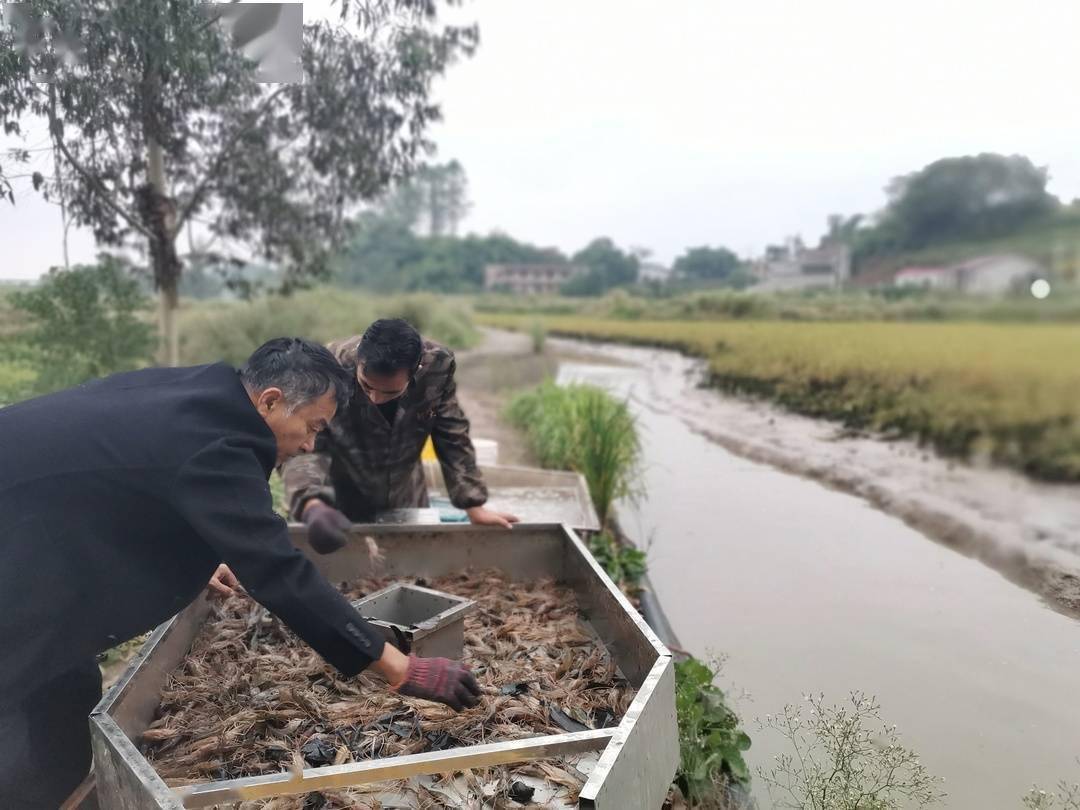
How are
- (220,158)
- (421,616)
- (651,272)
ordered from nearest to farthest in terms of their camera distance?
(421,616) < (220,158) < (651,272)

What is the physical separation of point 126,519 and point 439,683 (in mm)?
773

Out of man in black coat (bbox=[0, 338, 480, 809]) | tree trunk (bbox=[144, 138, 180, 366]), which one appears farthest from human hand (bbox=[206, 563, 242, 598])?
tree trunk (bbox=[144, 138, 180, 366])

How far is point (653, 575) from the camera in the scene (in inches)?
222

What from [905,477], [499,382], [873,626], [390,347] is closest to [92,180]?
[390,347]

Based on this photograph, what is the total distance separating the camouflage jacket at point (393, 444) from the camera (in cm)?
315

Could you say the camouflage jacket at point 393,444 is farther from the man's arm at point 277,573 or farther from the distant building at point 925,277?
the distant building at point 925,277

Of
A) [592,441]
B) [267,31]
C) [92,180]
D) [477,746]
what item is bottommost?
[592,441]

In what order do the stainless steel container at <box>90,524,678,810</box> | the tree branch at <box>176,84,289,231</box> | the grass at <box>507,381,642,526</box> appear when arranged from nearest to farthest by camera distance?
the stainless steel container at <box>90,524,678,810</box> → the tree branch at <box>176,84,289,231</box> → the grass at <box>507,381,642,526</box>

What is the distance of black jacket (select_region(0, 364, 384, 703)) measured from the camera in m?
1.63

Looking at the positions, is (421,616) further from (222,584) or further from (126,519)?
(126,519)

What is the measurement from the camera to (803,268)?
728 cm

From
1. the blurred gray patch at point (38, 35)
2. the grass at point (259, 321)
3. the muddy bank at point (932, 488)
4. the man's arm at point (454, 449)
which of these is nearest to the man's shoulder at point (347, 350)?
the man's arm at point (454, 449)

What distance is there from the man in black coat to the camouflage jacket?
46.5 inches

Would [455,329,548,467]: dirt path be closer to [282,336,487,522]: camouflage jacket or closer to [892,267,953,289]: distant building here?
[282,336,487,522]: camouflage jacket
